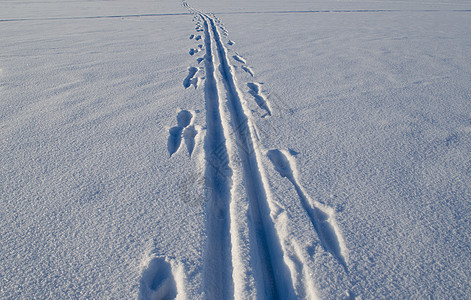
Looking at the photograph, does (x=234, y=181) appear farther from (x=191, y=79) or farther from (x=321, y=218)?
(x=191, y=79)

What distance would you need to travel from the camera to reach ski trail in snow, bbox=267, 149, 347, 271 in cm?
117

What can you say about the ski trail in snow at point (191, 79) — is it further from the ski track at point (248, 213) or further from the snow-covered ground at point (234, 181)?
the ski track at point (248, 213)

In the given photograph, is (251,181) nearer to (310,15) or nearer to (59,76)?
(59,76)

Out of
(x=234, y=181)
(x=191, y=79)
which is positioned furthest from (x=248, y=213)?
(x=191, y=79)

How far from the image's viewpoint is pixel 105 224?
1.25 meters

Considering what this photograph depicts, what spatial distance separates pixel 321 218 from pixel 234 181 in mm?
451

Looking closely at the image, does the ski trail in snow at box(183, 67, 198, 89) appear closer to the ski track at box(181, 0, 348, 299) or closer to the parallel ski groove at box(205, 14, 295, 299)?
the ski track at box(181, 0, 348, 299)

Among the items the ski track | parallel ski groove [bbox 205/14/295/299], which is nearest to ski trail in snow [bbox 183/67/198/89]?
the ski track

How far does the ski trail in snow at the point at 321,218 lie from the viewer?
1171 mm

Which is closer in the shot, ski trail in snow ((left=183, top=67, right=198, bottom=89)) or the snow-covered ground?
the snow-covered ground

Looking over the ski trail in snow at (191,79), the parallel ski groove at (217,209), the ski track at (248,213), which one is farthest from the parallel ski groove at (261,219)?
the ski trail in snow at (191,79)

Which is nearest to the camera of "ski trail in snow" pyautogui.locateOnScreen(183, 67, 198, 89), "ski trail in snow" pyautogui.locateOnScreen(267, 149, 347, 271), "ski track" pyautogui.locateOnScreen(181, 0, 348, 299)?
"ski track" pyautogui.locateOnScreen(181, 0, 348, 299)

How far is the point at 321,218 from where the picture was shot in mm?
1320

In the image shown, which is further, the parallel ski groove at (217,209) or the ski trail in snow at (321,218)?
the ski trail in snow at (321,218)
